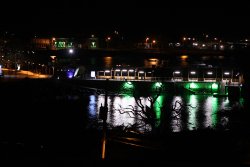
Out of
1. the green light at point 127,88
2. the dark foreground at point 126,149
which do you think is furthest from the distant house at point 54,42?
the dark foreground at point 126,149

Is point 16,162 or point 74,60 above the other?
point 74,60

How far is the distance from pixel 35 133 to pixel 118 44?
4587 cm

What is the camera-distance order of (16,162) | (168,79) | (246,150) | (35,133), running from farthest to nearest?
1. (168,79)
2. (35,133)
3. (246,150)
4. (16,162)

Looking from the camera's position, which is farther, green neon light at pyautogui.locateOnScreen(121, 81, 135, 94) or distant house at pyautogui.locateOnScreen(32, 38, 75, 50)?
distant house at pyautogui.locateOnScreen(32, 38, 75, 50)

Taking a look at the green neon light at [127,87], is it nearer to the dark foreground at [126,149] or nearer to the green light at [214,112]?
the green light at [214,112]

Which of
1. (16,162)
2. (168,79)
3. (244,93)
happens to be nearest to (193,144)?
(16,162)

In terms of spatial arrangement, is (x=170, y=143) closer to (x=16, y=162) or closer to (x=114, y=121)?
(x=16, y=162)

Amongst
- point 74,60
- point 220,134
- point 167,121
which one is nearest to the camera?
point 220,134

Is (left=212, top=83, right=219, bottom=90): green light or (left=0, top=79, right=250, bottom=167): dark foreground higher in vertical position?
(left=212, top=83, right=219, bottom=90): green light

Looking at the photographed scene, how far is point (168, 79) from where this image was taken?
45938mm

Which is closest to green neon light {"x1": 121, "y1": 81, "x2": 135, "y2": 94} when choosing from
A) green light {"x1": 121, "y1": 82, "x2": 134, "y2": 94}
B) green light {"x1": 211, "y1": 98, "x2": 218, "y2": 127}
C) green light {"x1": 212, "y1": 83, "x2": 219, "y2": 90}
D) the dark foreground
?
green light {"x1": 121, "y1": 82, "x2": 134, "y2": 94}

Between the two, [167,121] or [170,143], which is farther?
[167,121]

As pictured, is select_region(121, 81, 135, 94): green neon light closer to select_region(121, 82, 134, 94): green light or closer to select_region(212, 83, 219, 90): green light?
select_region(121, 82, 134, 94): green light

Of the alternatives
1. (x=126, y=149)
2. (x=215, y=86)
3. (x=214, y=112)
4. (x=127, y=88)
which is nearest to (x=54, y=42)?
(x=127, y=88)
